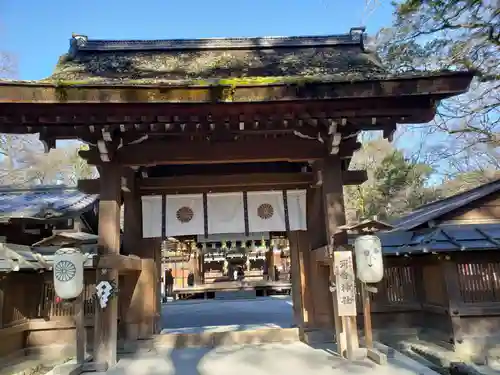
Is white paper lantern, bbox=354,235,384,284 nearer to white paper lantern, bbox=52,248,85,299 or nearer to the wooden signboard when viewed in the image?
the wooden signboard

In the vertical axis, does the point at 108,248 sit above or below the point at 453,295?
above

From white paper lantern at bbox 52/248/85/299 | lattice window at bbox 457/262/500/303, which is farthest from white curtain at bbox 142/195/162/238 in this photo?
lattice window at bbox 457/262/500/303

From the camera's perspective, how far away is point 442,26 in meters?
10.7

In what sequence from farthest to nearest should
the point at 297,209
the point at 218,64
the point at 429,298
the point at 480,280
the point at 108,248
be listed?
the point at 429,298, the point at 480,280, the point at 297,209, the point at 218,64, the point at 108,248

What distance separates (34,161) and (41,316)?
61.8 ft

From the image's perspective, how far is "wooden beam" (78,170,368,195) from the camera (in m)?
6.48

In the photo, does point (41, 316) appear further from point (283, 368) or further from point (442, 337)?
point (442, 337)

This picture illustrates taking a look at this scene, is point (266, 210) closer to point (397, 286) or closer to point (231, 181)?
point (231, 181)

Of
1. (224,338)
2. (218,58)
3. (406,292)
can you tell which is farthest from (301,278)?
(218,58)

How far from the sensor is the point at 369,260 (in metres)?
4.98

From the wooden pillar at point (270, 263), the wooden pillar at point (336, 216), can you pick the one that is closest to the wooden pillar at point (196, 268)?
the wooden pillar at point (270, 263)

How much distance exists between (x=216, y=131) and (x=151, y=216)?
90.3 inches

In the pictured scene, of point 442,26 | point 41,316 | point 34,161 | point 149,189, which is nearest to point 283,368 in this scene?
point 149,189

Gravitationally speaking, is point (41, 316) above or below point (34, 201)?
below
